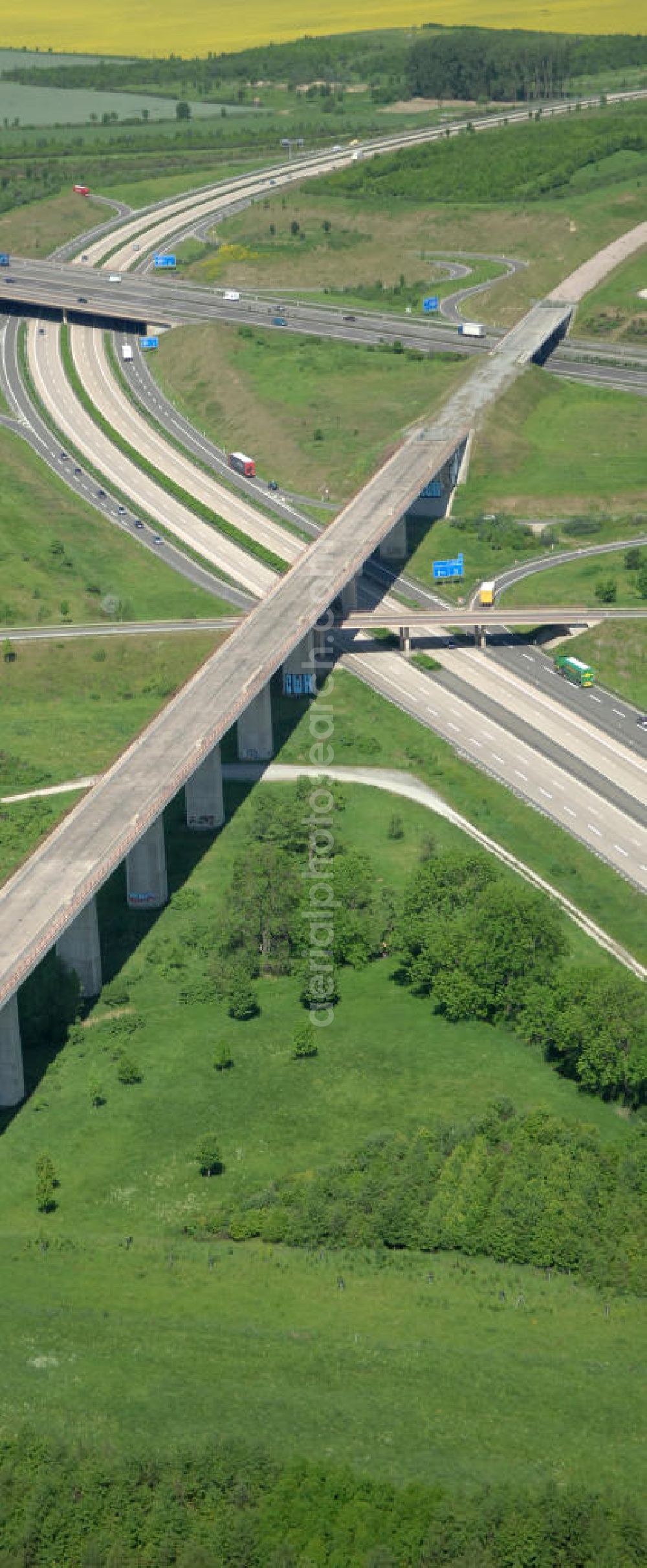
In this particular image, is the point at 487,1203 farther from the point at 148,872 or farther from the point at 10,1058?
the point at 148,872

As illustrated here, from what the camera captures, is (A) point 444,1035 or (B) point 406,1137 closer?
(B) point 406,1137

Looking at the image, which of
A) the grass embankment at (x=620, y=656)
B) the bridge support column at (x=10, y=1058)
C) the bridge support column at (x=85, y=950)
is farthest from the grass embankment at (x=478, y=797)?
the bridge support column at (x=10, y=1058)

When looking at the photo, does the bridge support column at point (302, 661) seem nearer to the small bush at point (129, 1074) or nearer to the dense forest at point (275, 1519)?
the small bush at point (129, 1074)

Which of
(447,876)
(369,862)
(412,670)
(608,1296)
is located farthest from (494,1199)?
(412,670)

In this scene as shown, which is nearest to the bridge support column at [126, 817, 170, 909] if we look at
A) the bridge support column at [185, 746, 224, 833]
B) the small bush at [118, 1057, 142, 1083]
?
the bridge support column at [185, 746, 224, 833]

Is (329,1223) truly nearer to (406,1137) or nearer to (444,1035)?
(406,1137)

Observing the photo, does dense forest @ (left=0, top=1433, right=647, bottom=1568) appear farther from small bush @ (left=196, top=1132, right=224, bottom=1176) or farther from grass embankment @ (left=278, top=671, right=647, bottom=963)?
grass embankment @ (left=278, top=671, right=647, bottom=963)
